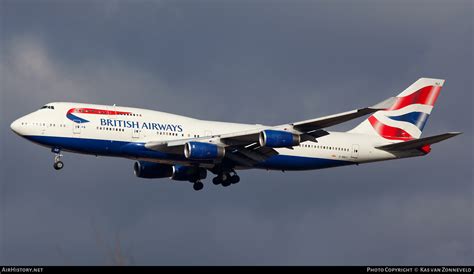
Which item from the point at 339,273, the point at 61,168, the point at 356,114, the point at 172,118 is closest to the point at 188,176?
the point at 172,118

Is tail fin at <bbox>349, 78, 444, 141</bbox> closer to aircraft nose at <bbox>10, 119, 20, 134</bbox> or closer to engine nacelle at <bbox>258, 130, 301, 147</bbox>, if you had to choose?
engine nacelle at <bbox>258, 130, 301, 147</bbox>

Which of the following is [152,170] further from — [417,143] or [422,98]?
[422,98]

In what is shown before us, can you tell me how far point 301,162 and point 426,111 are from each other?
11325 millimetres

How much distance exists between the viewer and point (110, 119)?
194 feet

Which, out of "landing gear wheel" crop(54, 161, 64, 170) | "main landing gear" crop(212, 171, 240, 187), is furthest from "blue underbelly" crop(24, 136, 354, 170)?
"main landing gear" crop(212, 171, 240, 187)

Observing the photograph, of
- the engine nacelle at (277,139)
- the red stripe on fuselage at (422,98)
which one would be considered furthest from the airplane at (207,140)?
the red stripe on fuselage at (422,98)

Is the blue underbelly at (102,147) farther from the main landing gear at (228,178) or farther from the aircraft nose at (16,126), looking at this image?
the main landing gear at (228,178)

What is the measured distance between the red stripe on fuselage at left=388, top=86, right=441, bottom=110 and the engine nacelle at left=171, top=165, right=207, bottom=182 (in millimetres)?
15161

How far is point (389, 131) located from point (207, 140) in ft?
49.9

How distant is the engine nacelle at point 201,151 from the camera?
58406mm

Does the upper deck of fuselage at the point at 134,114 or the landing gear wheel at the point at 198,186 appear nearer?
the upper deck of fuselage at the point at 134,114

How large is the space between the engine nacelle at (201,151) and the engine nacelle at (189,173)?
6762mm

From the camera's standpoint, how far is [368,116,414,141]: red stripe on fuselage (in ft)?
222

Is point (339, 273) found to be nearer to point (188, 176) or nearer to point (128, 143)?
point (128, 143)
